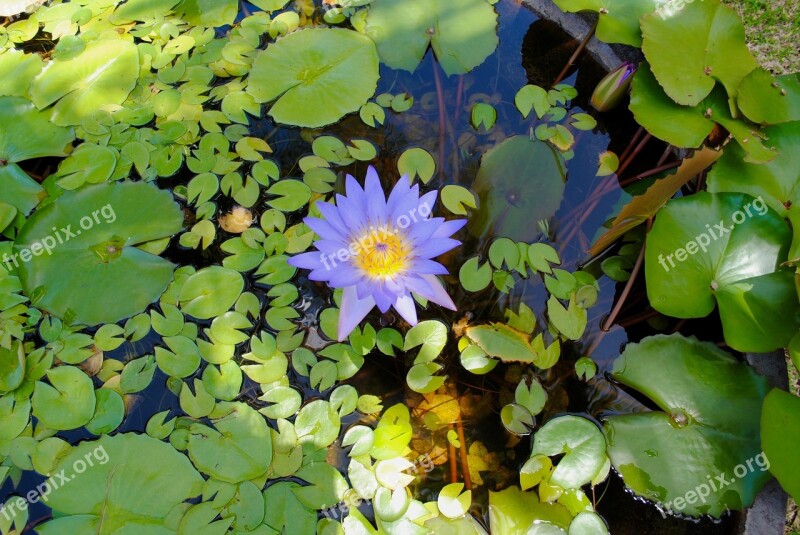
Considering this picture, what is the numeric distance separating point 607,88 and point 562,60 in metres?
0.43

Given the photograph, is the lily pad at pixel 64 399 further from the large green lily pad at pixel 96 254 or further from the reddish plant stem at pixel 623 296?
the reddish plant stem at pixel 623 296

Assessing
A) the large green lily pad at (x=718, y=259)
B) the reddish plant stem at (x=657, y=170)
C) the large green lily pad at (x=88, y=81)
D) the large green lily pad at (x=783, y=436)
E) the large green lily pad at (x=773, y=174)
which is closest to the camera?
the large green lily pad at (x=783, y=436)

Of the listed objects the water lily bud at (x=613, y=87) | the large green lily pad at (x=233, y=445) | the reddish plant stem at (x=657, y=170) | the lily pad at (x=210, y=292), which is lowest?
the large green lily pad at (x=233, y=445)

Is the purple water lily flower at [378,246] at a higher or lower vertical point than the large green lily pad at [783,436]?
higher

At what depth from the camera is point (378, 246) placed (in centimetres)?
186

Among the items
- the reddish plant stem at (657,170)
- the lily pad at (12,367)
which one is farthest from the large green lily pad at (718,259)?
the lily pad at (12,367)

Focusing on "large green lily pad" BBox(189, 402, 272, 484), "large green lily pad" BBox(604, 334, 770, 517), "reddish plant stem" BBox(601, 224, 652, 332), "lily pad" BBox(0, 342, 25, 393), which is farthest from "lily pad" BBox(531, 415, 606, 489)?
"lily pad" BBox(0, 342, 25, 393)

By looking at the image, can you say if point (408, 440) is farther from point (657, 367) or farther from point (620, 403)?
point (657, 367)

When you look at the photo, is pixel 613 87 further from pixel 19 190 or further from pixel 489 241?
pixel 19 190

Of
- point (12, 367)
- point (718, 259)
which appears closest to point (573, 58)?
point (718, 259)

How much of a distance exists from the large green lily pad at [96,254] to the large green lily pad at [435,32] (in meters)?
1.45

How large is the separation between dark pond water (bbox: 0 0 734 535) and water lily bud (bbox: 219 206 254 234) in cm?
7

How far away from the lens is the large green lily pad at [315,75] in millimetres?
2695

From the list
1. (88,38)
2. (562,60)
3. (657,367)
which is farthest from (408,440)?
(88,38)
